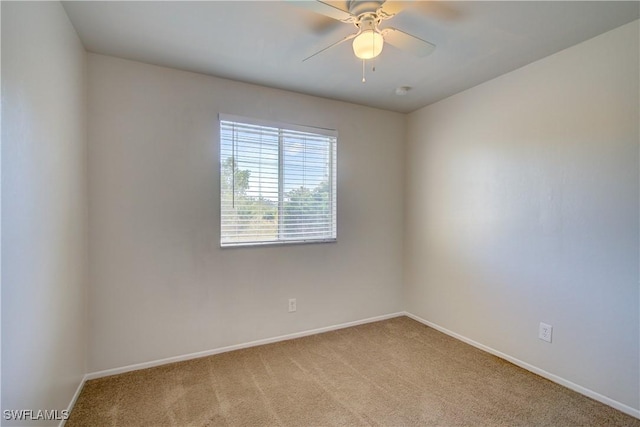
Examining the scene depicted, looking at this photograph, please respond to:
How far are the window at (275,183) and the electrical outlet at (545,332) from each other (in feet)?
6.18

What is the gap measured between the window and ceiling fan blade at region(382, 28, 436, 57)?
1370 mm

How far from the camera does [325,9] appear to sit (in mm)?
1448

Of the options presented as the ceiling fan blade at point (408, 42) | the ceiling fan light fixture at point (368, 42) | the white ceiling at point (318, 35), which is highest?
the white ceiling at point (318, 35)

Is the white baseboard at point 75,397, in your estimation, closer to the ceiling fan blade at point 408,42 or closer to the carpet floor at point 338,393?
the carpet floor at point 338,393

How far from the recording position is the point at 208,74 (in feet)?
8.36

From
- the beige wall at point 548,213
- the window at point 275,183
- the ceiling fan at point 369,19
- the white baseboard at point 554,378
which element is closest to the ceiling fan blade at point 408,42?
the ceiling fan at point 369,19

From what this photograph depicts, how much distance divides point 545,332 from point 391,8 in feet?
8.12

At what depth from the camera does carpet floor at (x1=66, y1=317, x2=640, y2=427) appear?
183 cm

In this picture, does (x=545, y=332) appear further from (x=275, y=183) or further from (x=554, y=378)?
(x=275, y=183)

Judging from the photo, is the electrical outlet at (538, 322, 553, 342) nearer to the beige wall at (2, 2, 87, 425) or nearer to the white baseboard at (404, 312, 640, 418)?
the white baseboard at (404, 312, 640, 418)

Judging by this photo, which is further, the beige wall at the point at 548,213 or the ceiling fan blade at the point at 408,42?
the beige wall at the point at 548,213

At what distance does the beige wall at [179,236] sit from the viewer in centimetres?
226

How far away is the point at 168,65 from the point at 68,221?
4.47ft

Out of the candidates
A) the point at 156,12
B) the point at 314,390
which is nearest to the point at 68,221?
the point at 156,12
